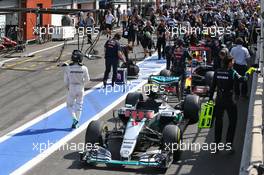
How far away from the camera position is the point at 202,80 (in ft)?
56.4

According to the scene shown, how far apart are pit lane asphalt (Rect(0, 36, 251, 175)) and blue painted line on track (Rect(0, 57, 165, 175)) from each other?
46cm

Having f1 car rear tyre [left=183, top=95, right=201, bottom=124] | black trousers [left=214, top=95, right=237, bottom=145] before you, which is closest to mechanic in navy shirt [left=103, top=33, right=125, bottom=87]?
f1 car rear tyre [left=183, top=95, right=201, bottom=124]

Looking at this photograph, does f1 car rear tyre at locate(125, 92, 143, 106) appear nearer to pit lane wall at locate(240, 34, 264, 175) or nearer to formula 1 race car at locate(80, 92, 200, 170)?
formula 1 race car at locate(80, 92, 200, 170)

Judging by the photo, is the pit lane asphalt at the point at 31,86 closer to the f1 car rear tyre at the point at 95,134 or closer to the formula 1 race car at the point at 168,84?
the f1 car rear tyre at the point at 95,134

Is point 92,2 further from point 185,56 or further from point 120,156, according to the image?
point 120,156

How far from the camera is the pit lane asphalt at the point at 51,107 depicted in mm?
9977

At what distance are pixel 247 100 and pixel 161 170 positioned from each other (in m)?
6.97

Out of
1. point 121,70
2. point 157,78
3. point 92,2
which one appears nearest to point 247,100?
point 157,78

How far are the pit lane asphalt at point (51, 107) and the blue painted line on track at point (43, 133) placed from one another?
46 cm

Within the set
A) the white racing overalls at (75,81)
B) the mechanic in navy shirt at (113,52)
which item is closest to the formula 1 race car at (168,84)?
the white racing overalls at (75,81)

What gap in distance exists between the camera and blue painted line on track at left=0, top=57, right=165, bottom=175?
34.9 ft

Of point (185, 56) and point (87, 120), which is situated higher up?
point (185, 56)

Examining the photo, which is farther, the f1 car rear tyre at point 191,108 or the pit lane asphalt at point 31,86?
the pit lane asphalt at point 31,86
